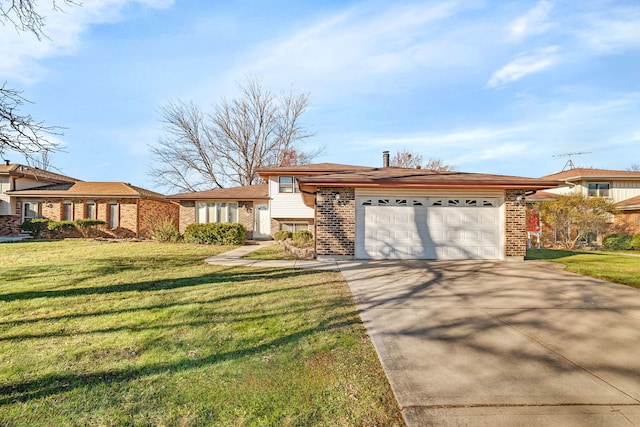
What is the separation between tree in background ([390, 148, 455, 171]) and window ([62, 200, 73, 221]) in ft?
92.0

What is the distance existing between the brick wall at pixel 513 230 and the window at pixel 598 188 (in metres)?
16.1

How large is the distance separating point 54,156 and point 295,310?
5.32 m

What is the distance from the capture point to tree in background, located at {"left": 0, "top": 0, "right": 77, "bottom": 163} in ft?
17.2

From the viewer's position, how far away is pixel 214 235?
50.0ft

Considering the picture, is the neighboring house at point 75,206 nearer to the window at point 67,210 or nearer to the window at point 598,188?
the window at point 67,210

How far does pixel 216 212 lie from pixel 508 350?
17.8 m

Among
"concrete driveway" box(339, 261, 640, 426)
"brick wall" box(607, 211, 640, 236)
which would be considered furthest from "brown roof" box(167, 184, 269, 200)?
"brick wall" box(607, 211, 640, 236)

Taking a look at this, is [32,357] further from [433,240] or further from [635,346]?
[433,240]

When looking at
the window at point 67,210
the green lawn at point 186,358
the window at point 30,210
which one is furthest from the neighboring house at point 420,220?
the window at point 30,210

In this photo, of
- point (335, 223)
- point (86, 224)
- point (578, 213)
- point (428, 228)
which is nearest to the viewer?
point (335, 223)

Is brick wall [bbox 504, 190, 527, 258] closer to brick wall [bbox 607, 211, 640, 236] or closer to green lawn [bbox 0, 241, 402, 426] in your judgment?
green lawn [bbox 0, 241, 402, 426]

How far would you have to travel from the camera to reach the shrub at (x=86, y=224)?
63.0 ft

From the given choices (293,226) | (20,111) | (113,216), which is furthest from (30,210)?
(20,111)

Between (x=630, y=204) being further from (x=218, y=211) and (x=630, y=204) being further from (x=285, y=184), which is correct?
(x=218, y=211)
